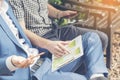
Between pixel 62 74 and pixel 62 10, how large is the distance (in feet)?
3.94

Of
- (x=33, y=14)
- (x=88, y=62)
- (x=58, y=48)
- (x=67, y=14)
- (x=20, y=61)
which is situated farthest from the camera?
(x=67, y=14)

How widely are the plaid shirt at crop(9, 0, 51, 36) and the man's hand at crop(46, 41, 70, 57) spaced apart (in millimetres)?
389

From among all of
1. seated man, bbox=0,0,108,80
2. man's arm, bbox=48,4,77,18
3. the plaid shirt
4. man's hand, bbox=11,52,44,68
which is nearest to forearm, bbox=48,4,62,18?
man's arm, bbox=48,4,77,18

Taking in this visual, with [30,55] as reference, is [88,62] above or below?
below

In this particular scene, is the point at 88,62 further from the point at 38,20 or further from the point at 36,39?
the point at 38,20

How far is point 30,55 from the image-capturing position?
11.8ft

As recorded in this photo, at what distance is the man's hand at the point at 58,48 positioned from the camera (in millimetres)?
3830

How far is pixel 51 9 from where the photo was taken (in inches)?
187

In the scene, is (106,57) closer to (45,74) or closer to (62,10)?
(62,10)

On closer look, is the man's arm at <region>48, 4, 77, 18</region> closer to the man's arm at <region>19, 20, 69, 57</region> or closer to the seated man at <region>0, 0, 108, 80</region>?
the seated man at <region>0, 0, 108, 80</region>

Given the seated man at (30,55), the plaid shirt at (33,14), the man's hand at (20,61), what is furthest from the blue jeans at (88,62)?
the man's hand at (20,61)

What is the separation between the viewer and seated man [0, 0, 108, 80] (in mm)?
3404

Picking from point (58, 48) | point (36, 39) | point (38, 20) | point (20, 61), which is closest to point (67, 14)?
point (38, 20)

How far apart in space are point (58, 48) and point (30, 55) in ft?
1.13
